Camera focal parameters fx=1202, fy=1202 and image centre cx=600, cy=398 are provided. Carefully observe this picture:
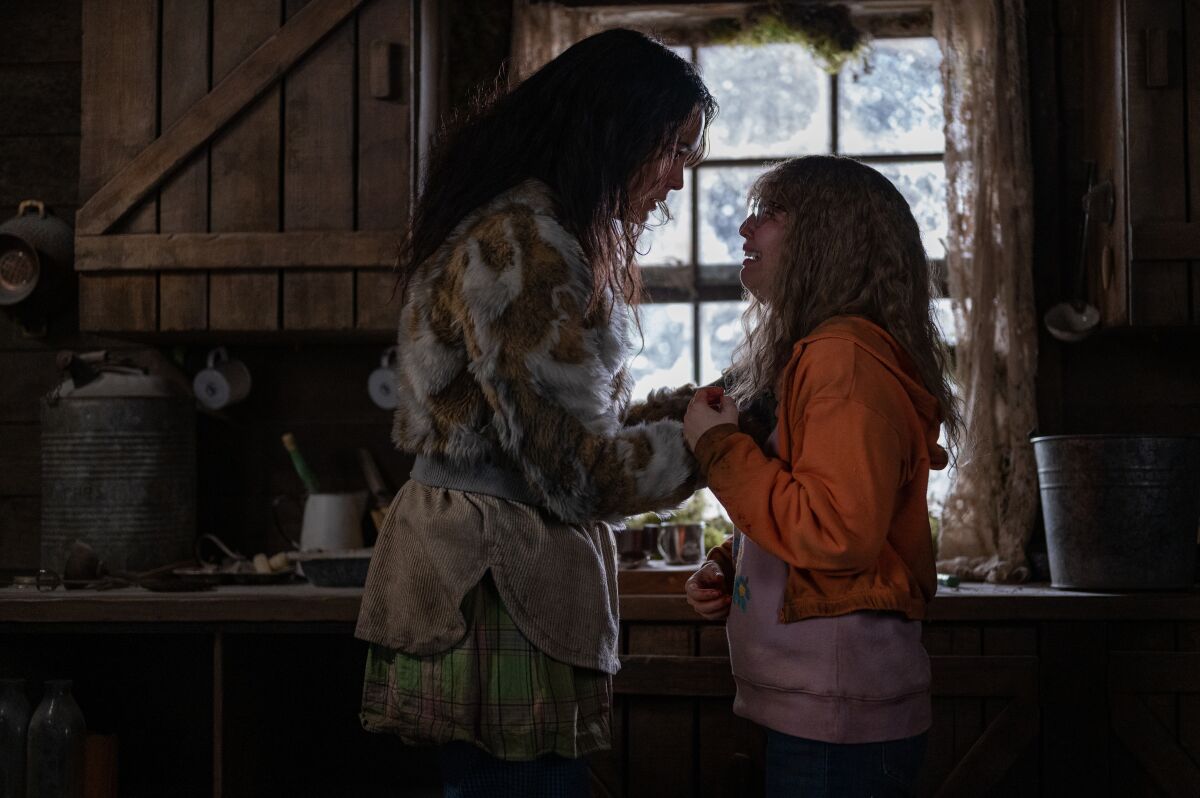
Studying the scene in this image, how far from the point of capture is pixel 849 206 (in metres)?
1.71

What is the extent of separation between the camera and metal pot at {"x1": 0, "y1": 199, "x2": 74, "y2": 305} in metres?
3.28

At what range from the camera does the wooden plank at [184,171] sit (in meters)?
2.99

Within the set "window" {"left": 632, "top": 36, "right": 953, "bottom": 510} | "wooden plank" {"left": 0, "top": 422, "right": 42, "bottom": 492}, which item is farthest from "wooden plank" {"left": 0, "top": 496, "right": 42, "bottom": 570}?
"window" {"left": 632, "top": 36, "right": 953, "bottom": 510}

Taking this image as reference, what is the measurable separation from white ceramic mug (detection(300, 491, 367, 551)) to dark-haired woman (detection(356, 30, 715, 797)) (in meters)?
1.53

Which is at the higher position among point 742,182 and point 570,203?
point 742,182

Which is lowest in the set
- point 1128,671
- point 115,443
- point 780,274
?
point 1128,671

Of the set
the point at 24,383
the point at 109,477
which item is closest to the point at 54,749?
the point at 109,477

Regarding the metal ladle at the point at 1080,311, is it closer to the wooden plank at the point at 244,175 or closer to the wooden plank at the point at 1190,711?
the wooden plank at the point at 1190,711

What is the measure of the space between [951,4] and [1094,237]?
766 mm

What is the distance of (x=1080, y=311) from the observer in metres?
3.15

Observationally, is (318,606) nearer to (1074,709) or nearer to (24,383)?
(24,383)

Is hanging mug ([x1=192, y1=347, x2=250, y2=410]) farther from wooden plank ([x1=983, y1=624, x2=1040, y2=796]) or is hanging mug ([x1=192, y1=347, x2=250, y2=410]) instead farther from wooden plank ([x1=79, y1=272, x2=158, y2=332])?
wooden plank ([x1=983, y1=624, x2=1040, y2=796])

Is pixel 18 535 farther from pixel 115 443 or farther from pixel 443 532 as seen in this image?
pixel 443 532

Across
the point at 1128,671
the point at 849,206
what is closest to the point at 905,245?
the point at 849,206
